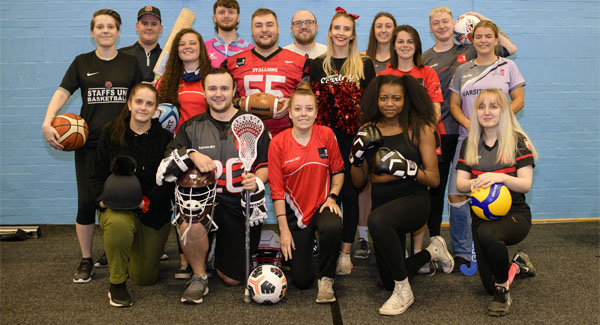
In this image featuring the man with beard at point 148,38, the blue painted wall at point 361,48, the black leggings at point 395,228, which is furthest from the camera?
the blue painted wall at point 361,48

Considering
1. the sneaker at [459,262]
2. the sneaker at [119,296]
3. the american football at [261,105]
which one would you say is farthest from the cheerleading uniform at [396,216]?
the sneaker at [119,296]

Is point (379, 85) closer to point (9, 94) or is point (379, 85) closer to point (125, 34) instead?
point (125, 34)

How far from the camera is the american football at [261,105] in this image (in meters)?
3.46

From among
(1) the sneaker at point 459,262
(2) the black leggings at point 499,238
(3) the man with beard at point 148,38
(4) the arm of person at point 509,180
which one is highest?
(3) the man with beard at point 148,38

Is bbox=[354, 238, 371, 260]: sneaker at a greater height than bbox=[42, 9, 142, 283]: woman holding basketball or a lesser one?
lesser

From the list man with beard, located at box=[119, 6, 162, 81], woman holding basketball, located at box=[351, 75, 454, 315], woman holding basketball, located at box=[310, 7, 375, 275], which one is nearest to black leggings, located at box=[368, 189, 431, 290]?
woman holding basketball, located at box=[351, 75, 454, 315]

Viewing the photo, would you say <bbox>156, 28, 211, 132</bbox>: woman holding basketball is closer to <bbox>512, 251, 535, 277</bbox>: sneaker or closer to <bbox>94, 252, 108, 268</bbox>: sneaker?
<bbox>94, 252, 108, 268</bbox>: sneaker

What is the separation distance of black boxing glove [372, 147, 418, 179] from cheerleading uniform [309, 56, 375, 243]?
639 millimetres

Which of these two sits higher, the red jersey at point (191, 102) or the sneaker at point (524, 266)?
the red jersey at point (191, 102)

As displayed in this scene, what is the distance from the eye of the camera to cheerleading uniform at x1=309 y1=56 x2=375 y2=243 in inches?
142

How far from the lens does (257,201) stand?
3219mm

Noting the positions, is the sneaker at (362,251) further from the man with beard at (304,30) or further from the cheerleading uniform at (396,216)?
the man with beard at (304,30)

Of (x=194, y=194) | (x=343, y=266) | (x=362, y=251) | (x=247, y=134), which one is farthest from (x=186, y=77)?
(x=362, y=251)

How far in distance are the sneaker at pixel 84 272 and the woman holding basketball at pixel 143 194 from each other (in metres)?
0.38
